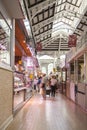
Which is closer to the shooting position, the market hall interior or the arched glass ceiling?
the market hall interior

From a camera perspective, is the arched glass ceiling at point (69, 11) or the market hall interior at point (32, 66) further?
the arched glass ceiling at point (69, 11)

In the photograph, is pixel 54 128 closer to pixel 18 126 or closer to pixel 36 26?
pixel 18 126

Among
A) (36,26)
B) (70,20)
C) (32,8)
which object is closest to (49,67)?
(70,20)

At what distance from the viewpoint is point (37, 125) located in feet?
21.9

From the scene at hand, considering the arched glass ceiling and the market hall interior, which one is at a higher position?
the arched glass ceiling

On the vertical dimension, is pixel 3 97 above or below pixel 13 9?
below

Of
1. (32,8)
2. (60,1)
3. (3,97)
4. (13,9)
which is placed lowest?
(3,97)

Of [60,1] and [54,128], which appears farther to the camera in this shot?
[60,1]

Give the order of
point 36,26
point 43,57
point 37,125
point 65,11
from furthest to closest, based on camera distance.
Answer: point 43,57 → point 65,11 → point 36,26 → point 37,125

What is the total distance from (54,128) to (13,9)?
10.0ft

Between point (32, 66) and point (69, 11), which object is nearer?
point (32, 66)

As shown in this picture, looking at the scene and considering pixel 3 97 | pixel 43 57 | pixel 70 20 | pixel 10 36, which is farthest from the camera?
pixel 43 57

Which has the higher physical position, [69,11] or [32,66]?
[69,11]

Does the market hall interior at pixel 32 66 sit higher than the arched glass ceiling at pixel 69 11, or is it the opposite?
the arched glass ceiling at pixel 69 11
